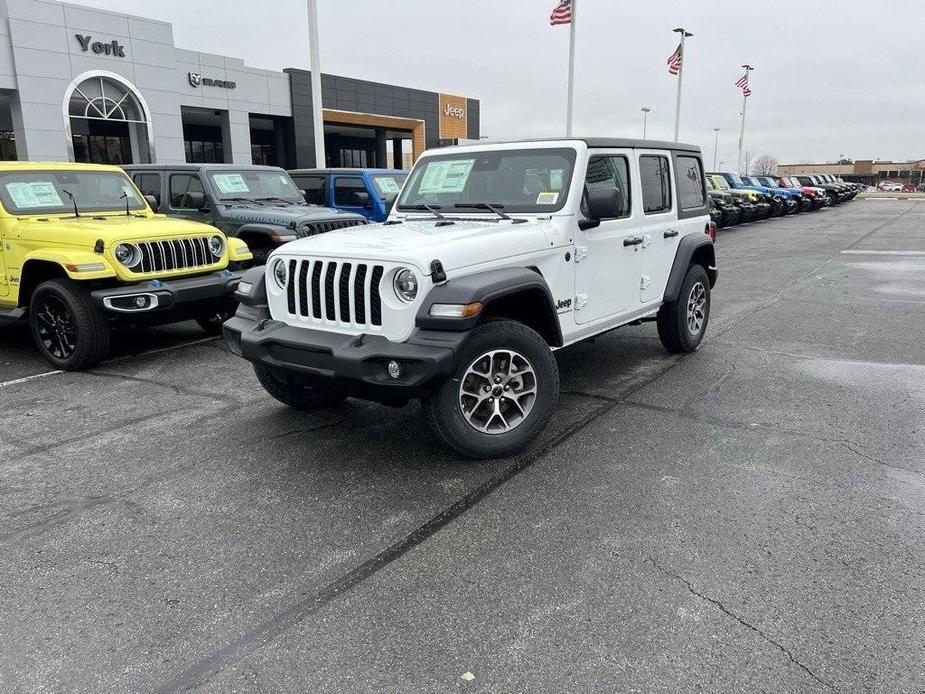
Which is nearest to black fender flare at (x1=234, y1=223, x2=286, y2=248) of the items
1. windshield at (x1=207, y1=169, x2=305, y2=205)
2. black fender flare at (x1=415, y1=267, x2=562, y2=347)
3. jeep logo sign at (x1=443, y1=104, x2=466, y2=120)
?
windshield at (x1=207, y1=169, x2=305, y2=205)

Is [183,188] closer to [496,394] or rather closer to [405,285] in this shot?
[405,285]

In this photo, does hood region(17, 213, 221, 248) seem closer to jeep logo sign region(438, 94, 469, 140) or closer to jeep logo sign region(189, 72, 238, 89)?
jeep logo sign region(189, 72, 238, 89)

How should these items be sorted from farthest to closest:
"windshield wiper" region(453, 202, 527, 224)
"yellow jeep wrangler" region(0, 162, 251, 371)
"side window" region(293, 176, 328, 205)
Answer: "side window" region(293, 176, 328, 205)
"yellow jeep wrangler" region(0, 162, 251, 371)
"windshield wiper" region(453, 202, 527, 224)

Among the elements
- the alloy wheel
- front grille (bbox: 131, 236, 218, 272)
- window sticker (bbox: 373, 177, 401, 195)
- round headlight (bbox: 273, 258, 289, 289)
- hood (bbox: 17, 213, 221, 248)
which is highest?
window sticker (bbox: 373, 177, 401, 195)

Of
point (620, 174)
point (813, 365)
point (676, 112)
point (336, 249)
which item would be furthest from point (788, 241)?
point (676, 112)

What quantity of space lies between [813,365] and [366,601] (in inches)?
199

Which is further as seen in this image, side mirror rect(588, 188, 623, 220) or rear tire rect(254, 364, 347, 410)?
rear tire rect(254, 364, 347, 410)

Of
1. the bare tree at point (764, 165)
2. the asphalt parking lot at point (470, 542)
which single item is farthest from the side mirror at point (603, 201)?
the bare tree at point (764, 165)

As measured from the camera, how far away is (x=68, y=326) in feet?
21.1

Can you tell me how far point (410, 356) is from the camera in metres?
3.62

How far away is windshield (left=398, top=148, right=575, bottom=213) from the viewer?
4895 mm

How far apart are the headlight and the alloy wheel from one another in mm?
4033

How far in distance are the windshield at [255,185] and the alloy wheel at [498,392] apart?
7030 millimetres

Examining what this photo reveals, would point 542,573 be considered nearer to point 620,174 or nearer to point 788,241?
point 620,174
